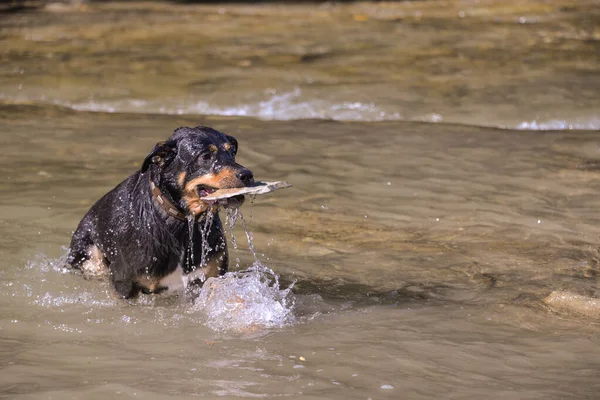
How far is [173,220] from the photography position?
5.74 m

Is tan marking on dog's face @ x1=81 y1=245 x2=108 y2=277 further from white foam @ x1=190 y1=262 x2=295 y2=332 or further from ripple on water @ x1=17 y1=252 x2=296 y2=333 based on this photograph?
white foam @ x1=190 y1=262 x2=295 y2=332

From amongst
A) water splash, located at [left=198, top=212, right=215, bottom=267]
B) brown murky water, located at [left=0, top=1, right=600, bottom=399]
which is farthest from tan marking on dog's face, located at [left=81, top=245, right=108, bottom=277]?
water splash, located at [left=198, top=212, right=215, bottom=267]

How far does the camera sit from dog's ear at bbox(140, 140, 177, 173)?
555 cm

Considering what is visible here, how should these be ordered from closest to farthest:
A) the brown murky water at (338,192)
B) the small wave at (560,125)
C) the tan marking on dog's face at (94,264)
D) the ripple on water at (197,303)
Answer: the brown murky water at (338,192)
the ripple on water at (197,303)
the tan marking on dog's face at (94,264)
the small wave at (560,125)

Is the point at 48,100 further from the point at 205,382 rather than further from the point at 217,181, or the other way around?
the point at 205,382

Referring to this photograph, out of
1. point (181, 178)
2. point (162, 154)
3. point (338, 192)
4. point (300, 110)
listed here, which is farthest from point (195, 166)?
point (300, 110)

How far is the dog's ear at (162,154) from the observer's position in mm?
5555

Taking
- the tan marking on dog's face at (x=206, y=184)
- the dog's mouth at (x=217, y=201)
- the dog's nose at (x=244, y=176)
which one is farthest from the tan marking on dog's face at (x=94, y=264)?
the dog's nose at (x=244, y=176)

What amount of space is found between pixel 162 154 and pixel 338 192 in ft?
9.70

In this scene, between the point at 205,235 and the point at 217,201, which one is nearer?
the point at 217,201

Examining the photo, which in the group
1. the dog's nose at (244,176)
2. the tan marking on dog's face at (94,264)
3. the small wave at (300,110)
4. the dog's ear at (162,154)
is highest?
the dog's ear at (162,154)

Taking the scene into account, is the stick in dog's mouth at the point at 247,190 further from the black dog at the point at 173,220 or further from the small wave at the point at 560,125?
the small wave at the point at 560,125

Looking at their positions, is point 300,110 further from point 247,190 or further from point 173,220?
point 247,190

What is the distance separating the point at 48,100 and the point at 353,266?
21.1 feet
